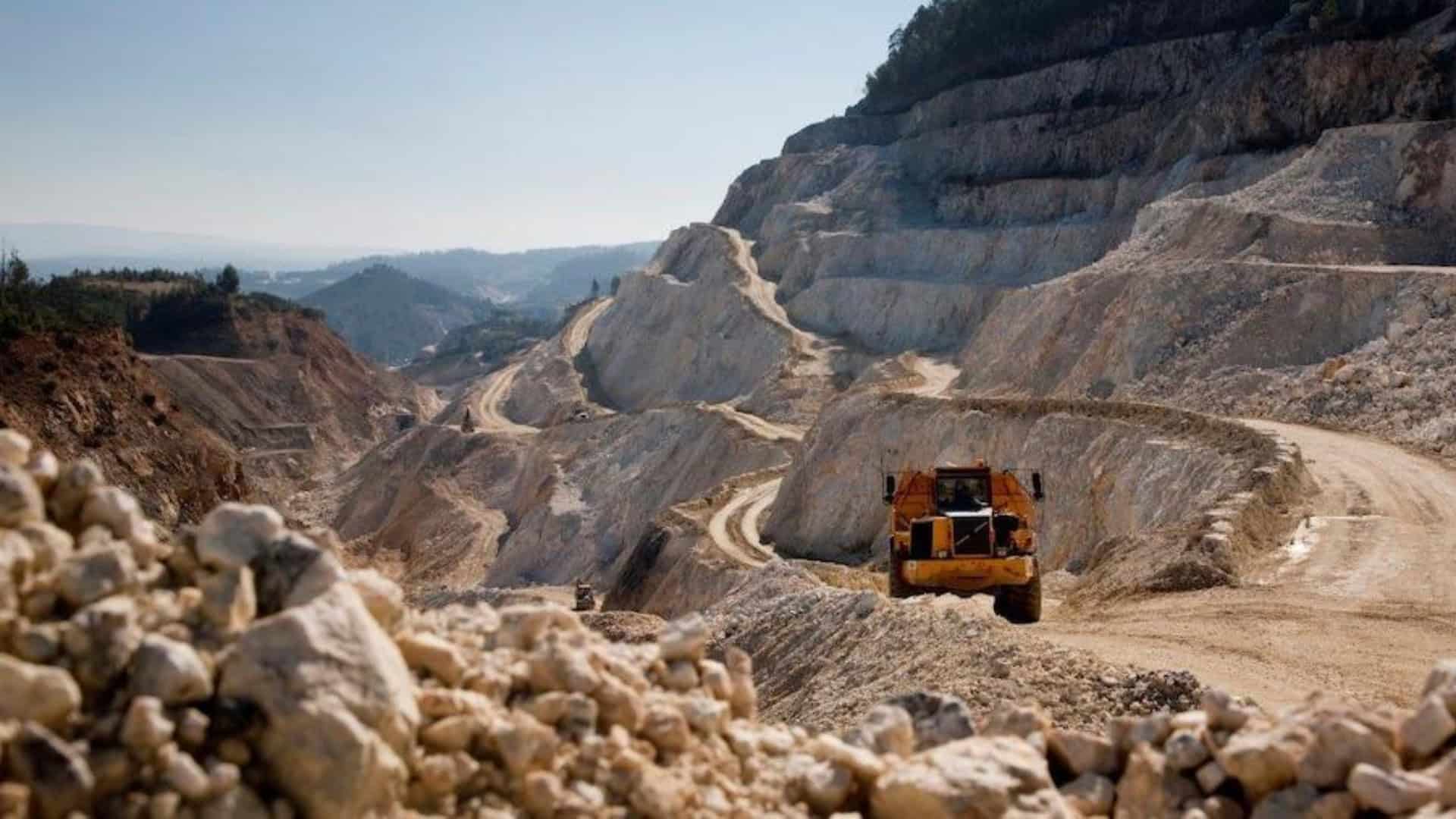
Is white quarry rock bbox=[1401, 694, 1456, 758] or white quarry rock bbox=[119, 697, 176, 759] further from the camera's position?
white quarry rock bbox=[1401, 694, 1456, 758]

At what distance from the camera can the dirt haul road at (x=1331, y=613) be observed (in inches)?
537

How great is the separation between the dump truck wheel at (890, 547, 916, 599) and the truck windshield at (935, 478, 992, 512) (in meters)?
1.17

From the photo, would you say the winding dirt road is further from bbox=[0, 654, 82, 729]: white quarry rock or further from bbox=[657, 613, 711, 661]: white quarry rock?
bbox=[0, 654, 82, 729]: white quarry rock

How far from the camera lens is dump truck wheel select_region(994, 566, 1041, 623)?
61.9 feet

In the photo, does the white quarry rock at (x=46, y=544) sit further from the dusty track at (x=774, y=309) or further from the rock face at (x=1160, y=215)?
the dusty track at (x=774, y=309)

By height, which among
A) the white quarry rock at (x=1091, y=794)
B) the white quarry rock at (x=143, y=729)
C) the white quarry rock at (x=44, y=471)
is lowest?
the white quarry rock at (x=1091, y=794)

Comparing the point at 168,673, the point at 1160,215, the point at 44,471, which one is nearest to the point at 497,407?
the point at 1160,215

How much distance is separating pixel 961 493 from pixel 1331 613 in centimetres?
644

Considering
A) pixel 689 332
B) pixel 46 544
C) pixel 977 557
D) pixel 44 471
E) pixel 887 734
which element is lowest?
pixel 977 557

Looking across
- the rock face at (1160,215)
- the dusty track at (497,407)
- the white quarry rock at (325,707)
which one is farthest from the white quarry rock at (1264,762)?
the dusty track at (497,407)

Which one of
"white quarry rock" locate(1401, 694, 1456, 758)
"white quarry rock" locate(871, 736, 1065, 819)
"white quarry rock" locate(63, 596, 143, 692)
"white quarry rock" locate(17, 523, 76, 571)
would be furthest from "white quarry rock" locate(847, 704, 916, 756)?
"white quarry rock" locate(17, 523, 76, 571)

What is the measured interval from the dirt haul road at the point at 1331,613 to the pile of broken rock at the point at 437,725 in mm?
5994

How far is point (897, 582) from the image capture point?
20359 millimetres

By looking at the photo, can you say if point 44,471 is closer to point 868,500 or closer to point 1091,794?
point 1091,794
